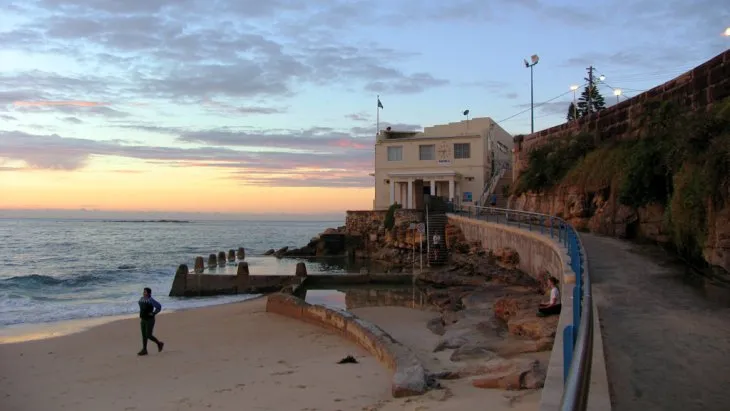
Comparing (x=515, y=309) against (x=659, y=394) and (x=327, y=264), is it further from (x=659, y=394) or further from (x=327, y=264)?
(x=327, y=264)

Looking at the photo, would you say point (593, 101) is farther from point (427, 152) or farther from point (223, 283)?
point (223, 283)

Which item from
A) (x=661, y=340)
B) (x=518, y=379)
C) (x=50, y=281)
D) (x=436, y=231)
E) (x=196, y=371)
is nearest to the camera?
(x=661, y=340)

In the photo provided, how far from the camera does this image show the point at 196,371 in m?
12.1

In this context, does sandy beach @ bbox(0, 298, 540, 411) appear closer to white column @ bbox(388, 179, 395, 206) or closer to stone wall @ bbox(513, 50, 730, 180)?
stone wall @ bbox(513, 50, 730, 180)

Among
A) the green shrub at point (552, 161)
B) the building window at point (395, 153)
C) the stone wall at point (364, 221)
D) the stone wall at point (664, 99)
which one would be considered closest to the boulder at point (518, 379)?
the stone wall at point (664, 99)

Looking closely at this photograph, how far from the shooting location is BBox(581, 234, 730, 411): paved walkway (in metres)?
5.37

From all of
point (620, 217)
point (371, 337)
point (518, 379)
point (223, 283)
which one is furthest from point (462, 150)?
point (518, 379)

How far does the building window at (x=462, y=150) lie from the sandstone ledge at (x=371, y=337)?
29.8 metres

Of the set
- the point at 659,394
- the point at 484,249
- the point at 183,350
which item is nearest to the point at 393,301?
the point at 484,249

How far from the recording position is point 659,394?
5.38 metres

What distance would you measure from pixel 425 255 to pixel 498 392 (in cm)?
2823

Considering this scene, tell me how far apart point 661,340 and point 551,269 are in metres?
9.24

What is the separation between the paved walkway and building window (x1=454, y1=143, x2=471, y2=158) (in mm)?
34025

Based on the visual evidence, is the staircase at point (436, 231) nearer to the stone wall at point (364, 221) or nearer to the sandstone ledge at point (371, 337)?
the stone wall at point (364, 221)
